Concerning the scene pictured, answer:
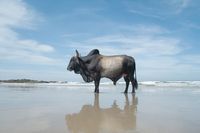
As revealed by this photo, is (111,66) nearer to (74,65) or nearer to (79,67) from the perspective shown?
(79,67)

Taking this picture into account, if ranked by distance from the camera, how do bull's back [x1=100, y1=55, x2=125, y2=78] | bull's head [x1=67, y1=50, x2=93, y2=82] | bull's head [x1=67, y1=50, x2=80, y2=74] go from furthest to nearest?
bull's head [x1=67, y1=50, x2=80, y2=74] < bull's head [x1=67, y1=50, x2=93, y2=82] < bull's back [x1=100, y1=55, x2=125, y2=78]

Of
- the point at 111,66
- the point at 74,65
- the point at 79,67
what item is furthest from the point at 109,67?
the point at 74,65

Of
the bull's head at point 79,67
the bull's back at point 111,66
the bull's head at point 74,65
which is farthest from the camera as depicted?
Result: the bull's head at point 74,65

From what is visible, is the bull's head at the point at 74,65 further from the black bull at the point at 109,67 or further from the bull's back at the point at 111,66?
the bull's back at the point at 111,66

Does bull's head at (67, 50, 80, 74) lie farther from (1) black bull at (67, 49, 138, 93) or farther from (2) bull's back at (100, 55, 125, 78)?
(2) bull's back at (100, 55, 125, 78)

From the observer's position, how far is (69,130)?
3.62 metres

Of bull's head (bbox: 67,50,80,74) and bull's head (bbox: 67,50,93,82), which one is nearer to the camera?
bull's head (bbox: 67,50,93,82)

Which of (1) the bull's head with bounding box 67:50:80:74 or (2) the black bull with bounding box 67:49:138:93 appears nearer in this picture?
(2) the black bull with bounding box 67:49:138:93

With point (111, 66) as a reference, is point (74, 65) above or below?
above

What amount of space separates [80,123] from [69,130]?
60 cm

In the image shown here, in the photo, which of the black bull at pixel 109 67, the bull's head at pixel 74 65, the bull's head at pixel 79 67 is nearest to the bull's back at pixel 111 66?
the black bull at pixel 109 67

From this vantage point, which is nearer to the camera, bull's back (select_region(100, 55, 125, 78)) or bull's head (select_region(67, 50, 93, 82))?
bull's back (select_region(100, 55, 125, 78))

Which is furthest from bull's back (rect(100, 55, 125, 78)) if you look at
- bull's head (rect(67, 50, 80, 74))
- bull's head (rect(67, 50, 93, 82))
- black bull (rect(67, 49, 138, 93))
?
bull's head (rect(67, 50, 80, 74))

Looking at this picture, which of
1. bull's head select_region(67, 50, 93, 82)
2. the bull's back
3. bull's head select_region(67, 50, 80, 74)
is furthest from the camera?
bull's head select_region(67, 50, 80, 74)
